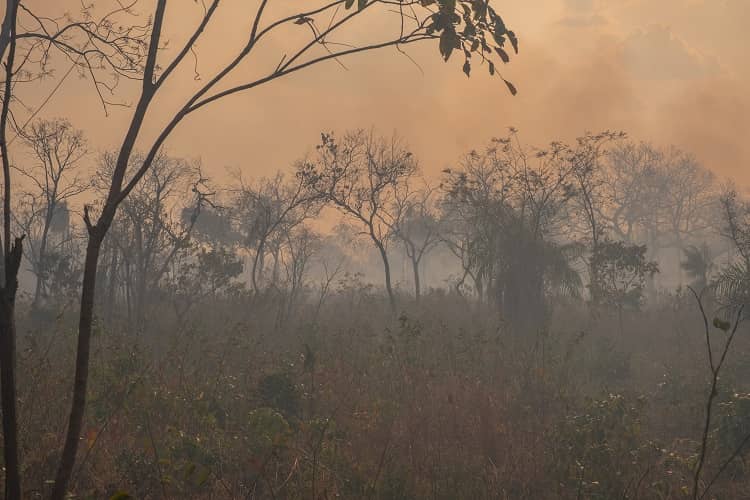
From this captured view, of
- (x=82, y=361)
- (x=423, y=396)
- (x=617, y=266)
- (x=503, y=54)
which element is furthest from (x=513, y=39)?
(x=617, y=266)

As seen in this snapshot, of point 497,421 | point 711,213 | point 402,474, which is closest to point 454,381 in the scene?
point 497,421

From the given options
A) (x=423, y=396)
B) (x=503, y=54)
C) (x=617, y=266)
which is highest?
(x=617, y=266)

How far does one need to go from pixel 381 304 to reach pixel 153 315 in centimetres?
1012

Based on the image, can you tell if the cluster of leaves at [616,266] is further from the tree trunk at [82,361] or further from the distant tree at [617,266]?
the tree trunk at [82,361]

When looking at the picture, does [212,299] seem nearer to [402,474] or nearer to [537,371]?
[537,371]

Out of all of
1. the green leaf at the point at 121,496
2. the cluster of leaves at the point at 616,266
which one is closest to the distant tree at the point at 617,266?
the cluster of leaves at the point at 616,266

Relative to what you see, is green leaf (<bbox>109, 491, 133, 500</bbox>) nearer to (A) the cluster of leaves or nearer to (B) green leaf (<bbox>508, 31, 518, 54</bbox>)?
(B) green leaf (<bbox>508, 31, 518, 54</bbox>)

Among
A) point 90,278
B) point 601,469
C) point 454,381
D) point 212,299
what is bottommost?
point 601,469

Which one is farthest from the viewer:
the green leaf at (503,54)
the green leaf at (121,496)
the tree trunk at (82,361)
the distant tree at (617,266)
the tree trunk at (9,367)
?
the distant tree at (617,266)

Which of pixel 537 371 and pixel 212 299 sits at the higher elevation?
pixel 212 299

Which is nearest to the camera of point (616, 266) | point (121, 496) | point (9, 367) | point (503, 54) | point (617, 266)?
point (121, 496)

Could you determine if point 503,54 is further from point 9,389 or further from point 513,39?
point 9,389

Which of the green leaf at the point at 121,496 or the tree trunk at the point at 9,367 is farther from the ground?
the tree trunk at the point at 9,367

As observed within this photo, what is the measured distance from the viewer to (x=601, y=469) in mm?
5738
